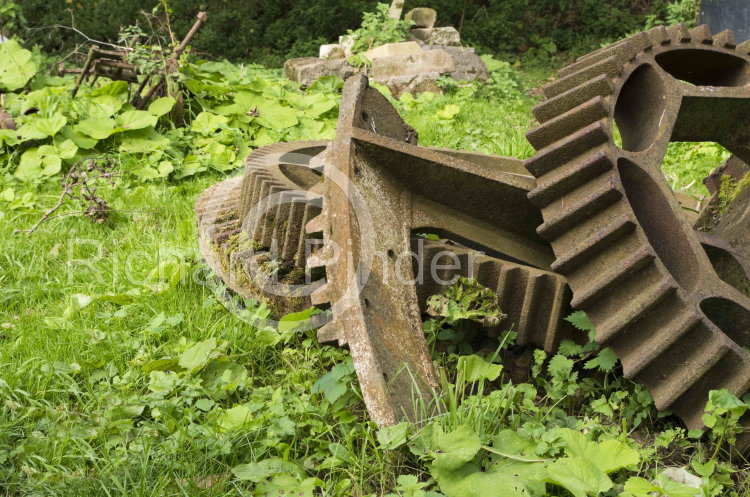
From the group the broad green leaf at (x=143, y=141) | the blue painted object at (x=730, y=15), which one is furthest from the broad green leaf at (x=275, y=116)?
the blue painted object at (x=730, y=15)

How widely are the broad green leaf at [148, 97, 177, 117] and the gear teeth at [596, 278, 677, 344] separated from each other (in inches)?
174

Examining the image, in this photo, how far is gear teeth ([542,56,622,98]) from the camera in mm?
2865

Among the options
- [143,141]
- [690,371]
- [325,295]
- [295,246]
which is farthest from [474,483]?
[143,141]

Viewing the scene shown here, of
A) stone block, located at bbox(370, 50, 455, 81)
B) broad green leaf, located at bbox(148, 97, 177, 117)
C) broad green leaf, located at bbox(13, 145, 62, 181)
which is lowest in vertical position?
broad green leaf, located at bbox(13, 145, 62, 181)

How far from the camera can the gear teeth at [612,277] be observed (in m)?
2.39

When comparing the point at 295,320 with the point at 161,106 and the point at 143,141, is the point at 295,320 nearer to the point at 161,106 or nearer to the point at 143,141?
the point at 143,141

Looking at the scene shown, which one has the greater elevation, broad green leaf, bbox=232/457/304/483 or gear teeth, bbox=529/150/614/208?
gear teeth, bbox=529/150/614/208

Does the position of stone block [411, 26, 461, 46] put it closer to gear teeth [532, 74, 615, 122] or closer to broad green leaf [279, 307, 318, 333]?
gear teeth [532, 74, 615, 122]

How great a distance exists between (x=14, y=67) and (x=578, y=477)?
6.30 metres

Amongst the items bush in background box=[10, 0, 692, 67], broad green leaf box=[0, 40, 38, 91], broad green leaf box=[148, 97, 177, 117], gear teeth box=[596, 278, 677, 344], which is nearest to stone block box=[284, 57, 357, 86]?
broad green leaf box=[148, 97, 177, 117]

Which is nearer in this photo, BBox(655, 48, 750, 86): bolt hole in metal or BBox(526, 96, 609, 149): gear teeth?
BBox(526, 96, 609, 149): gear teeth

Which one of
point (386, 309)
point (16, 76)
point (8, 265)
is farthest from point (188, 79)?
point (386, 309)

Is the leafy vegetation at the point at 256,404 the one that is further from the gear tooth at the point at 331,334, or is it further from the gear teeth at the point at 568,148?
the gear teeth at the point at 568,148

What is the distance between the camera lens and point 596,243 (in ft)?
8.08
